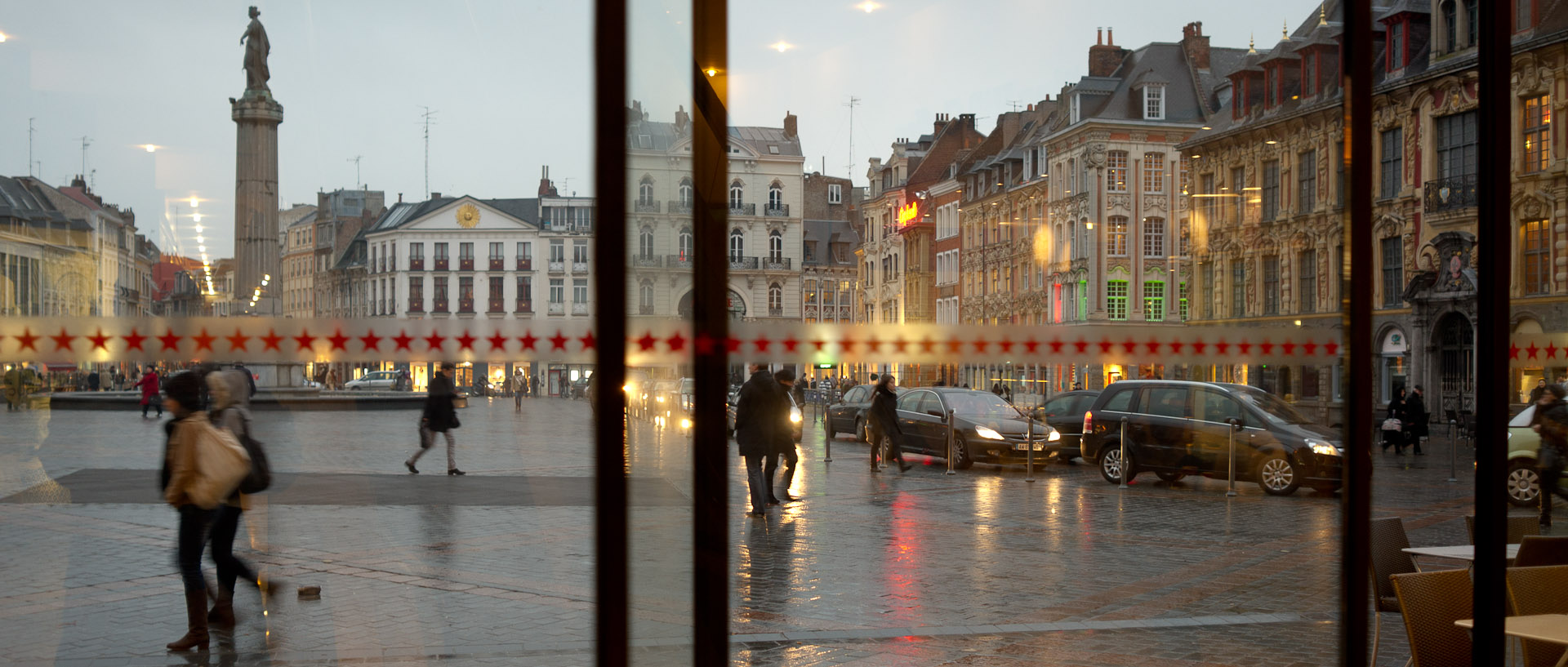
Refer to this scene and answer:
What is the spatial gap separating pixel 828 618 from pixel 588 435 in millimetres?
3760

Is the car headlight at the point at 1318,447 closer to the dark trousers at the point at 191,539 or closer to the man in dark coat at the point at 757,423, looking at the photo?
the man in dark coat at the point at 757,423

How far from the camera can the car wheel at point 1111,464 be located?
14523 millimetres

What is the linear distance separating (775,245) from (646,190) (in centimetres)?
77

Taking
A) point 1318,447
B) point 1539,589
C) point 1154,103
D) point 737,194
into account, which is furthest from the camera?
point 1318,447

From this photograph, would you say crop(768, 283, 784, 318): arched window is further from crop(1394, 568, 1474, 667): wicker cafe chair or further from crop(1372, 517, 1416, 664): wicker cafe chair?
crop(1372, 517, 1416, 664): wicker cafe chair

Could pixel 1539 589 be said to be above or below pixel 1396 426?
above

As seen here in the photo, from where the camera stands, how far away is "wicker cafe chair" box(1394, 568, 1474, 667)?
4285 mm

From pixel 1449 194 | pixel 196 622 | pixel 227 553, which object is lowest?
pixel 196 622

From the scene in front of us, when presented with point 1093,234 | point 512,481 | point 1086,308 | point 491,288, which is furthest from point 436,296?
point 512,481

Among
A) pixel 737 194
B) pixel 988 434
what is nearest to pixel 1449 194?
pixel 737 194

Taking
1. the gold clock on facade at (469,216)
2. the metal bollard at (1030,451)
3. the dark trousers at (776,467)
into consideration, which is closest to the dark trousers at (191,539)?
the gold clock on facade at (469,216)

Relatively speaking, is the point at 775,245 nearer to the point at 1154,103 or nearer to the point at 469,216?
the point at 469,216

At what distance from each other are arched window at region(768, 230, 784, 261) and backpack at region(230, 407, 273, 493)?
2.79m

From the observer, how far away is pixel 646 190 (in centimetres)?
303
